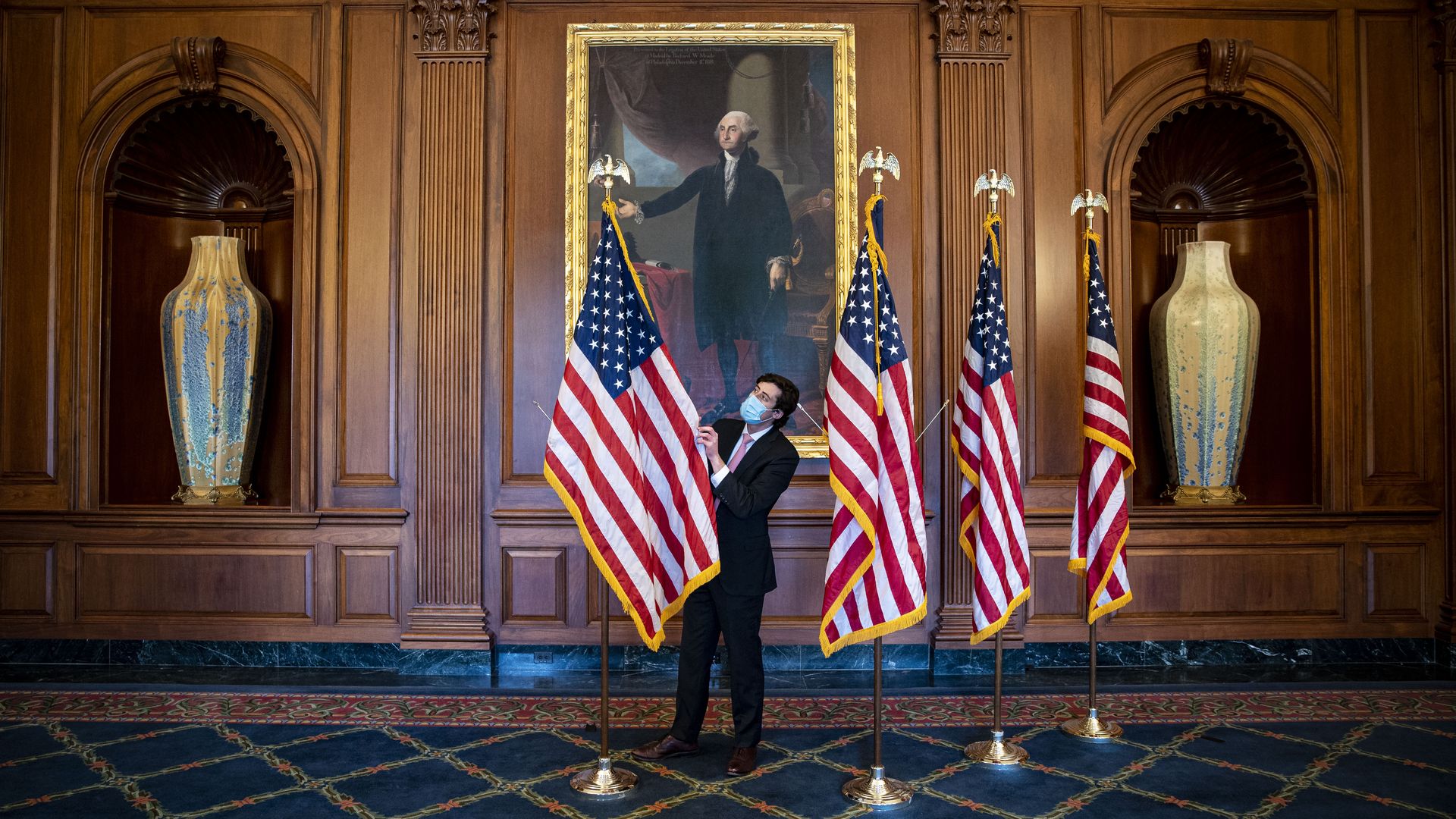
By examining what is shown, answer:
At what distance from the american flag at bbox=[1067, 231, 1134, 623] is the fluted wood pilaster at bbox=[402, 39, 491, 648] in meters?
4.17

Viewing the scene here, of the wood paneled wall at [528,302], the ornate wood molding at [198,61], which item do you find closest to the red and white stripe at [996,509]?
the wood paneled wall at [528,302]

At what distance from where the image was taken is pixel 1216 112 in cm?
755

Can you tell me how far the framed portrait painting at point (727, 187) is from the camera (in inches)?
274

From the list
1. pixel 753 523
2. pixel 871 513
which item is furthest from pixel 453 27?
pixel 871 513

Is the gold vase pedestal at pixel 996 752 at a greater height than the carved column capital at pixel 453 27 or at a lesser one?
lesser

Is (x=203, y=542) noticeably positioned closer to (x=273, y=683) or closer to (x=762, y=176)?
(x=273, y=683)

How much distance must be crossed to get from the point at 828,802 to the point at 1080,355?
4.16m

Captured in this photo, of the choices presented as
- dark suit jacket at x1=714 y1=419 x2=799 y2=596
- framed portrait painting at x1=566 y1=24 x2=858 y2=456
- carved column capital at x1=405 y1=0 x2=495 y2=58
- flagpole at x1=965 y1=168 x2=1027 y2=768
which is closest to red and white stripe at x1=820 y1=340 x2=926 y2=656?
dark suit jacket at x1=714 y1=419 x2=799 y2=596

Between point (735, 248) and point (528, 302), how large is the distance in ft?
5.22

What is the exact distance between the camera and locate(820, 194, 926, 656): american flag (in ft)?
15.1

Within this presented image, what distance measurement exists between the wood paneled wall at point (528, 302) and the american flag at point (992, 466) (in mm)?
1661

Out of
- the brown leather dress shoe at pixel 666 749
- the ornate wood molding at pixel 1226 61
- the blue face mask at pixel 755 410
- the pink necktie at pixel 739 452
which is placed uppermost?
the ornate wood molding at pixel 1226 61

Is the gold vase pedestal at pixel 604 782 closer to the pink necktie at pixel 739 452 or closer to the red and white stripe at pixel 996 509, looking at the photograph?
the pink necktie at pixel 739 452

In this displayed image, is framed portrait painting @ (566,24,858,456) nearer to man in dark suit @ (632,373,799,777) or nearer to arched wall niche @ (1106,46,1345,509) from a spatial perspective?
man in dark suit @ (632,373,799,777)
